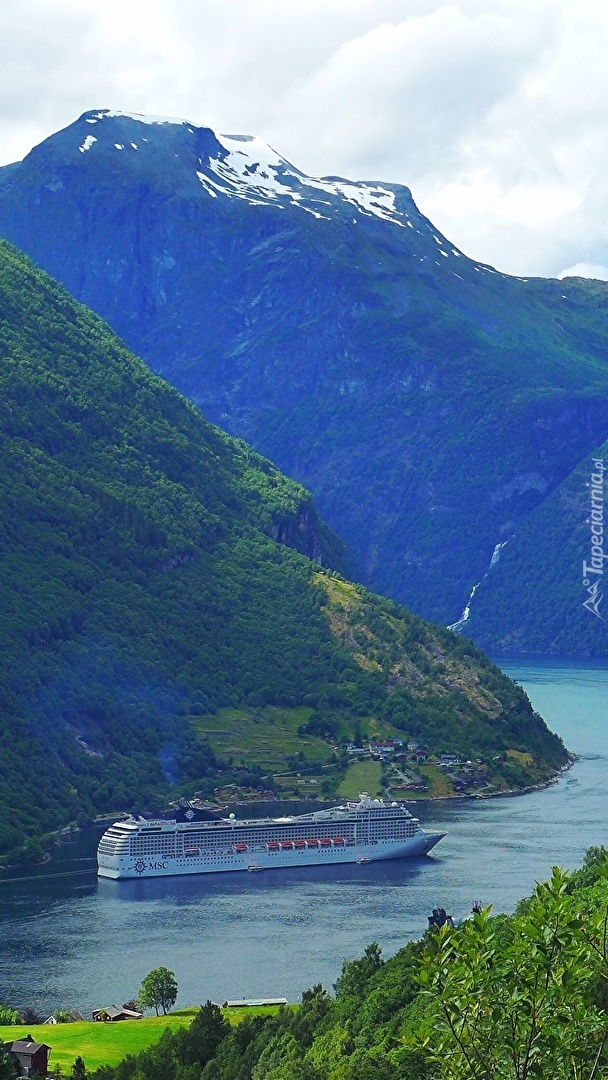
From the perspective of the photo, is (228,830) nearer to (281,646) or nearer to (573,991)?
(281,646)

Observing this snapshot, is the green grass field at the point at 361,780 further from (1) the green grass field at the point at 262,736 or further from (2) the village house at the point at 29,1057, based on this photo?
(2) the village house at the point at 29,1057

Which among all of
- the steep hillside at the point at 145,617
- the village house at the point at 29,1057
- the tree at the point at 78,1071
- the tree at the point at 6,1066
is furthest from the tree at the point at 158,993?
the steep hillside at the point at 145,617

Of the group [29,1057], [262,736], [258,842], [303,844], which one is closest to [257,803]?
[262,736]

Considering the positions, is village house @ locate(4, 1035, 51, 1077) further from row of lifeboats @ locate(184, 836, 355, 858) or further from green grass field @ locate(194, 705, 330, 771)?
green grass field @ locate(194, 705, 330, 771)

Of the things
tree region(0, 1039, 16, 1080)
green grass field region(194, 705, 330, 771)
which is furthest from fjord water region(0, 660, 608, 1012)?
tree region(0, 1039, 16, 1080)

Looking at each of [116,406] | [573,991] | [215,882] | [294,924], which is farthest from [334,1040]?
[116,406]

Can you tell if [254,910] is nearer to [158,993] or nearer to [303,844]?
[303,844]
